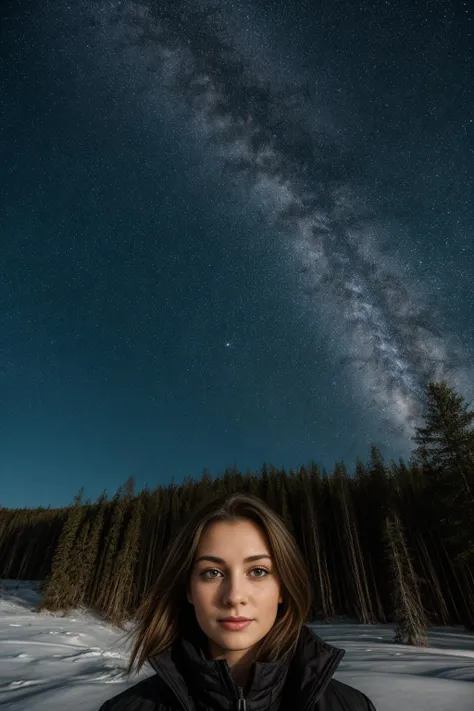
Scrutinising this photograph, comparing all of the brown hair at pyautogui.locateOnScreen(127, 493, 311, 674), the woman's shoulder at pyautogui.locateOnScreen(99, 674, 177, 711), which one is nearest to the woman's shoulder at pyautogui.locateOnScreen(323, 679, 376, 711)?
the brown hair at pyautogui.locateOnScreen(127, 493, 311, 674)

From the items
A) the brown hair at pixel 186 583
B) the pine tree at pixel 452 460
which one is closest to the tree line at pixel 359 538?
the pine tree at pixel 452 460

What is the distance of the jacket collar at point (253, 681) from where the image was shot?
1617mm

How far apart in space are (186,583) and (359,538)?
34747 mm

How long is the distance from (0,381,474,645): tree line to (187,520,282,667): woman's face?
17.3m

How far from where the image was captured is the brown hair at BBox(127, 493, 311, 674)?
1.97 m

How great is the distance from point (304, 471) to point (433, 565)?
672 inches

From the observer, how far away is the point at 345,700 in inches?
64.0

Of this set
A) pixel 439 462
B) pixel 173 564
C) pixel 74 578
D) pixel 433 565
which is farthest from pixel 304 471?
pixel 173 564

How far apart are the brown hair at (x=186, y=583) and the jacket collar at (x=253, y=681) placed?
0.18 m

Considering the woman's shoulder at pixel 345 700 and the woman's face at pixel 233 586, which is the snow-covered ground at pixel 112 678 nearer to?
the woman's shoulder at pixel 345 700

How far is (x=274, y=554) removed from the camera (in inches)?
79.0

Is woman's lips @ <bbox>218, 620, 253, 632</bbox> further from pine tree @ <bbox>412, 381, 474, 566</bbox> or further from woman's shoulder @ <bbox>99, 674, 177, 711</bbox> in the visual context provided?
pine tree @ <bbox>412, 381, 474, 566</bbox>

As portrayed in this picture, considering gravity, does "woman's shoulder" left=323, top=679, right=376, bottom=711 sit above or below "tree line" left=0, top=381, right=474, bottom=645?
below

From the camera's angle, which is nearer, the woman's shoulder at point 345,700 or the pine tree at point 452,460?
the woman's shoulder at point 345,700
